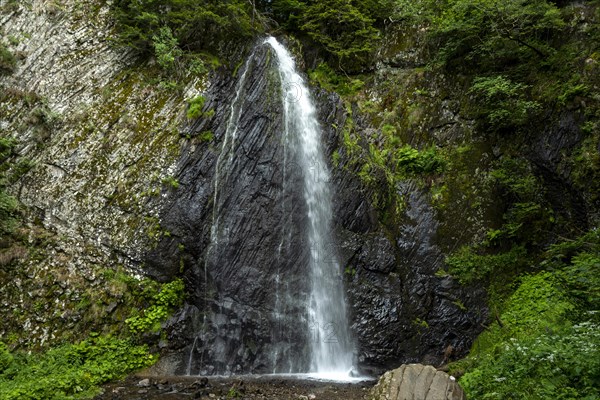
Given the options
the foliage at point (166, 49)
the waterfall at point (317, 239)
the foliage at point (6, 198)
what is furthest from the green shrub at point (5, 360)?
the foliage at point (166, 49)

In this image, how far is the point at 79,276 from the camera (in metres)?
8.71

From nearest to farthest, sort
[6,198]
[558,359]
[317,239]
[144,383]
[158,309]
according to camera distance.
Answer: [558,359] → [144,383] → [158,309] → [6,198] → [317,239]

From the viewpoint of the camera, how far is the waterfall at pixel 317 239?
348 inches

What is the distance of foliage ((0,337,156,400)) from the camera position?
6.64 meters

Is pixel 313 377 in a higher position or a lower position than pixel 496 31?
lower

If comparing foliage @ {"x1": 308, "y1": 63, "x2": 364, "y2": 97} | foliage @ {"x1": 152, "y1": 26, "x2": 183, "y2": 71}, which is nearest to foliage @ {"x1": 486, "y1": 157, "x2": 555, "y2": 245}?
foliage @ {"x1": 308, "y1": 63, "x2": 364, "y2": 97}

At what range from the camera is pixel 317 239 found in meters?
9.82

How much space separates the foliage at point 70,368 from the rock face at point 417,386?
5.06m

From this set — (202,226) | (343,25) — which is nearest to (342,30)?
(343,25)

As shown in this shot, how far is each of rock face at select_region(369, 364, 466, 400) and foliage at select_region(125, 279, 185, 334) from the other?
5.20 metres

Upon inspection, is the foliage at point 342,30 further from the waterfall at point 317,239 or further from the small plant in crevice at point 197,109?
the small plant in crevice at point 197,109

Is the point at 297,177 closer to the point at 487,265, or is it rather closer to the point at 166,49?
the point at 487,265

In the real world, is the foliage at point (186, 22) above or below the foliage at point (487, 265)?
above

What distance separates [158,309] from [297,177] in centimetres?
449
